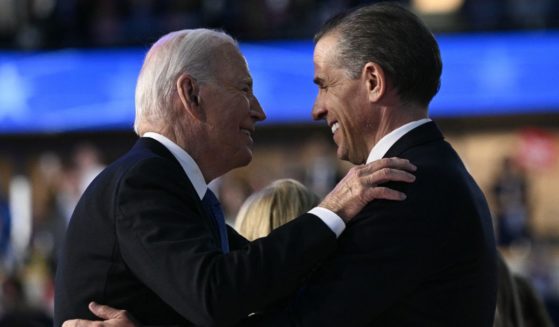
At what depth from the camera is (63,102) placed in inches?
620

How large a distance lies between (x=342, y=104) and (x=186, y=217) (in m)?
0.57

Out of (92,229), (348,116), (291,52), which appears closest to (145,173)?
(92,229)

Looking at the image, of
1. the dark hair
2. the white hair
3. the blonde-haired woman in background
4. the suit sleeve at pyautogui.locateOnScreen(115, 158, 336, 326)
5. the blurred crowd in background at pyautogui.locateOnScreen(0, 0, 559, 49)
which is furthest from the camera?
the blurred crowd in background at pyautogui.locateOnScreen(0, 0, 559, 49)

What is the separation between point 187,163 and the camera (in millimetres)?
3199

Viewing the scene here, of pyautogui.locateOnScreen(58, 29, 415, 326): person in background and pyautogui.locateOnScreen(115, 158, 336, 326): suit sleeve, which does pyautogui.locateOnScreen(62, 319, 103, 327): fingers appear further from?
pyautogui.locateOnScreen(115, 158, 336, 326): suit sleeve

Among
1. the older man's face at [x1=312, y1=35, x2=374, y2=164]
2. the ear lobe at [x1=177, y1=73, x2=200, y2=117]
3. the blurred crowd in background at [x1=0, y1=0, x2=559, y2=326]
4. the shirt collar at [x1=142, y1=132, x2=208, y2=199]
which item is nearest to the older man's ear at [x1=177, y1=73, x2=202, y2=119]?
the ear lobe at [x1=177, y1=73, x2=200, y2=117]

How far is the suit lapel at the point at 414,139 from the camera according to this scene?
315 centimetres

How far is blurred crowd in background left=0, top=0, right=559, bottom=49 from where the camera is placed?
14.9 m

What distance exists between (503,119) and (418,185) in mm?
13787

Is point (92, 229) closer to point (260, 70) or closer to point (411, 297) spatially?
point (411, 297)

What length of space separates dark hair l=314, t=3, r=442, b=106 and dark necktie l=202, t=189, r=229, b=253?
512 mm

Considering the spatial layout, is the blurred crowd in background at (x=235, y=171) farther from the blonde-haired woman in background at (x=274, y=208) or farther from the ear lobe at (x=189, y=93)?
the ear lobe at (x=189, y=93)

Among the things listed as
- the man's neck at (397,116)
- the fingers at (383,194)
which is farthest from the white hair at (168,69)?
the fingers at (383,194)

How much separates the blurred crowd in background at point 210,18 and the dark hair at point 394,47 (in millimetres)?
11616
